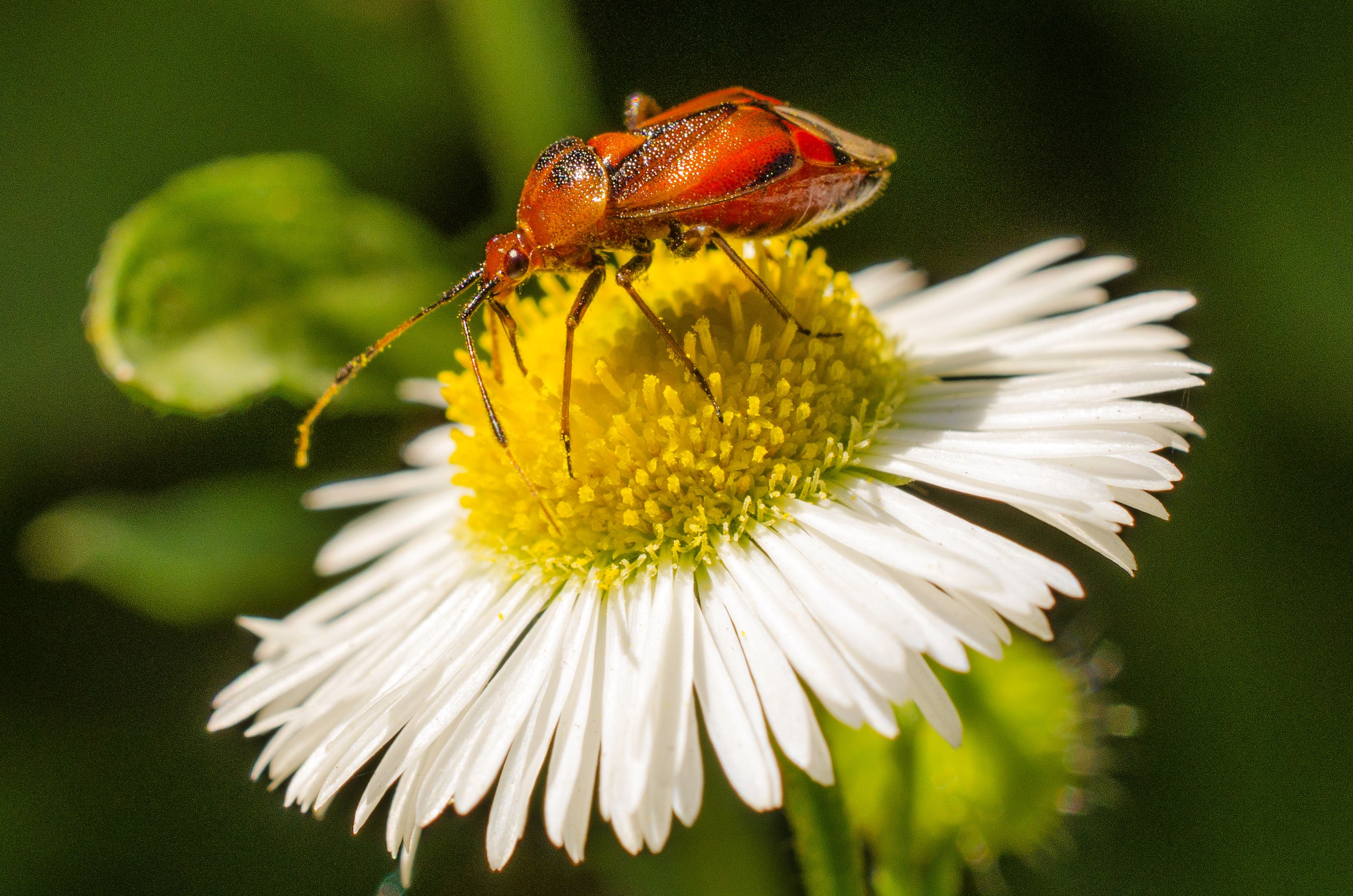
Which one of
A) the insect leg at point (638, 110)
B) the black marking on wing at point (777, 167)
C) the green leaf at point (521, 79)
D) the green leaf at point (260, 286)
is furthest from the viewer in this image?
the green leaf at point (521, 79)

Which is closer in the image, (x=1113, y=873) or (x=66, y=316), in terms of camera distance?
(x=1113, y=873)

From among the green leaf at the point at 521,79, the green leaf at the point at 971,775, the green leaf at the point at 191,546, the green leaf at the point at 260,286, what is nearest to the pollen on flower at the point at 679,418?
the green leaf at the point at 971,775

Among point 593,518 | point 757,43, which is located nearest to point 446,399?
point 593,518

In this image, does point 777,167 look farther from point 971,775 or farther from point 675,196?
point 971,775

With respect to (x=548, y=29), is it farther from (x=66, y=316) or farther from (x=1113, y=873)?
(x=1113, y=873)

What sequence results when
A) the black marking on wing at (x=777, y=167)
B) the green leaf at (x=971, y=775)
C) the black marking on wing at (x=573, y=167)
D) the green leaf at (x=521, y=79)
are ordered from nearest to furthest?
1. the black marking on wing at (x=777, y=167)
2. the black marking on wing at (x=573, y=167)
3. the green leaf at (x=971, y=775)
4. the green leaf at (x=521, y=79)

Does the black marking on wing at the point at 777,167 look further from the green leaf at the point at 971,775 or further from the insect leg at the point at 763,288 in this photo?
the green leaf at the point at 971,775
